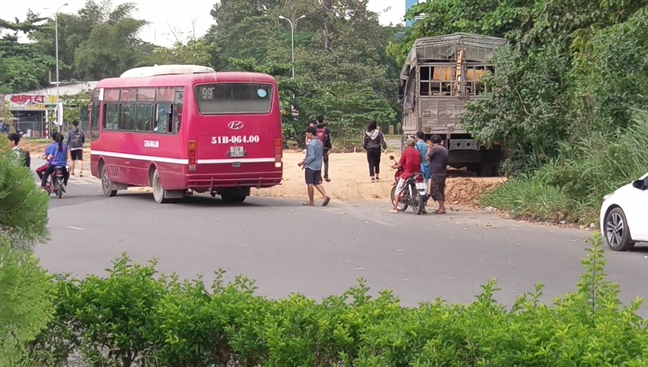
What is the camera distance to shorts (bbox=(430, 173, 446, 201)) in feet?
63.8

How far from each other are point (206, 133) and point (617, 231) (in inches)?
377

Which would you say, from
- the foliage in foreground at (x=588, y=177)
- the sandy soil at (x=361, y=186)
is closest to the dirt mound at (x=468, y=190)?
the sandy soil at (x=361, y=186)

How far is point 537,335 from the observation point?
4355 mm

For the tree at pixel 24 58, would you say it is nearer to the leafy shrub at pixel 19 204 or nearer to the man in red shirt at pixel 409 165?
the man in red shirt at pixel 409 165

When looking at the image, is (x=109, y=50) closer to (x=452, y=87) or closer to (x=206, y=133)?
(x=452, y=87)

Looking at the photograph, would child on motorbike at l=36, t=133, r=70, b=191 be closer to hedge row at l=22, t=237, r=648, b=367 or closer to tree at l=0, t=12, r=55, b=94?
hedge row at l=22, t=237, r=648, b=367

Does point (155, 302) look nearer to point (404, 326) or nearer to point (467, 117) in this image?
point (404, 326)

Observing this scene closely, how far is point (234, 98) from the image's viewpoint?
2106 cm

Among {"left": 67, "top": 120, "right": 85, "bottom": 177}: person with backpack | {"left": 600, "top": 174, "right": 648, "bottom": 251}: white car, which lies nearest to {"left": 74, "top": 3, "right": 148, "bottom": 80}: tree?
{"left": 67, "top": 120, "right": 85, "bottom": 177}: person with backpack

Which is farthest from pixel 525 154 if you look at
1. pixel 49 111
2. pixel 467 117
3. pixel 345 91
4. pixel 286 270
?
pixel 49 111

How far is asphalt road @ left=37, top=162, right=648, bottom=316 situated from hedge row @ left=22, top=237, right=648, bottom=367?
163 inches

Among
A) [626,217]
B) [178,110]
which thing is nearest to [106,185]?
[178,110]

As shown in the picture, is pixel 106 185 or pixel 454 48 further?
pixel 454 48

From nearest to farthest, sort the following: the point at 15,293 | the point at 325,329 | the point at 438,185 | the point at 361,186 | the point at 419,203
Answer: the point at 15,293 → the point at 325,329 → the point at 419,203 → the point at 438,185 → the point at 361,186
